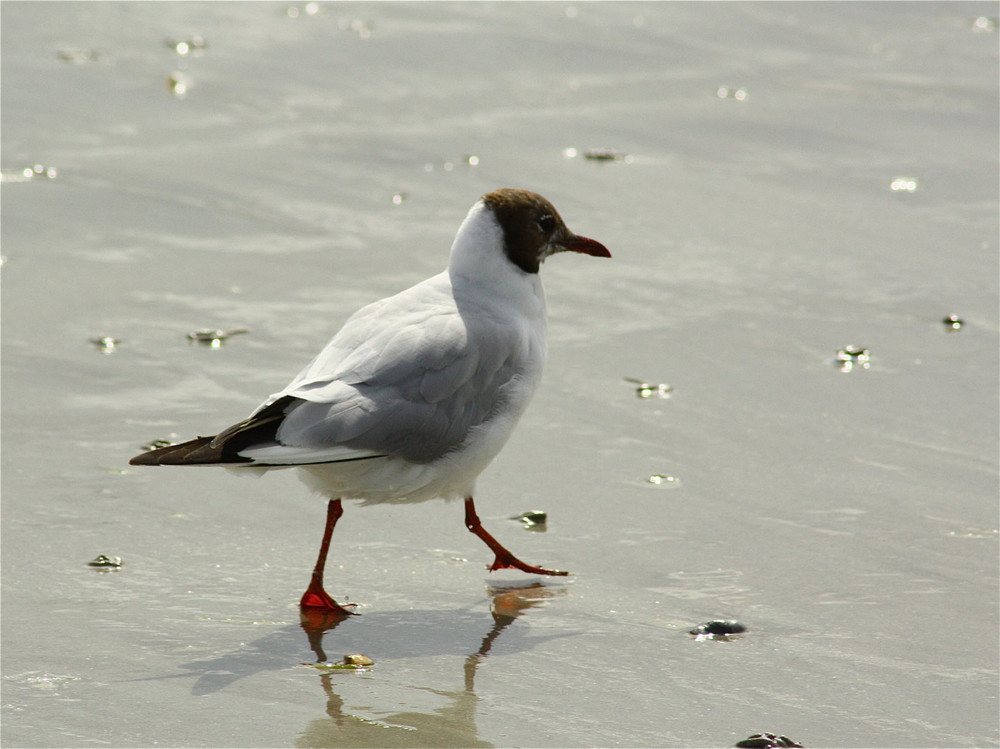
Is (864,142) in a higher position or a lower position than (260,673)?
higher

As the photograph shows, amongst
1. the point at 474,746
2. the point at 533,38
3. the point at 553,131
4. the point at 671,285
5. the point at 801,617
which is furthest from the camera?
the point at 533,38

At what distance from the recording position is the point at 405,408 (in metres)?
4.07

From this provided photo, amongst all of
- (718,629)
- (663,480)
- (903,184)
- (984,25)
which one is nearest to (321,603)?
(718,629)

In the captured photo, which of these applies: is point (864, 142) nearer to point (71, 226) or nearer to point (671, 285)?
point (671, 285)

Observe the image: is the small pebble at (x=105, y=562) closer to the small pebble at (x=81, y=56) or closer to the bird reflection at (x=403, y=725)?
the bird reflection at (x=403, y=725)

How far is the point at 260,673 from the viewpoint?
3434mm

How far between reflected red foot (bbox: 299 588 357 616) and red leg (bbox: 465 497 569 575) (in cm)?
57

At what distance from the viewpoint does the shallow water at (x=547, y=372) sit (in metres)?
3.45

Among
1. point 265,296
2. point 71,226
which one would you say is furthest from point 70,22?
point 265,296

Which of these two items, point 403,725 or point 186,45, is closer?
point 403,725

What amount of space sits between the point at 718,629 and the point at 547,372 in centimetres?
208

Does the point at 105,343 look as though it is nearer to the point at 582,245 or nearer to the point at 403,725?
the point at 582,245

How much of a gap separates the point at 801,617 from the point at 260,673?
61.3 inches

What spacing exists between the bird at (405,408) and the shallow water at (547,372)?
26cm
